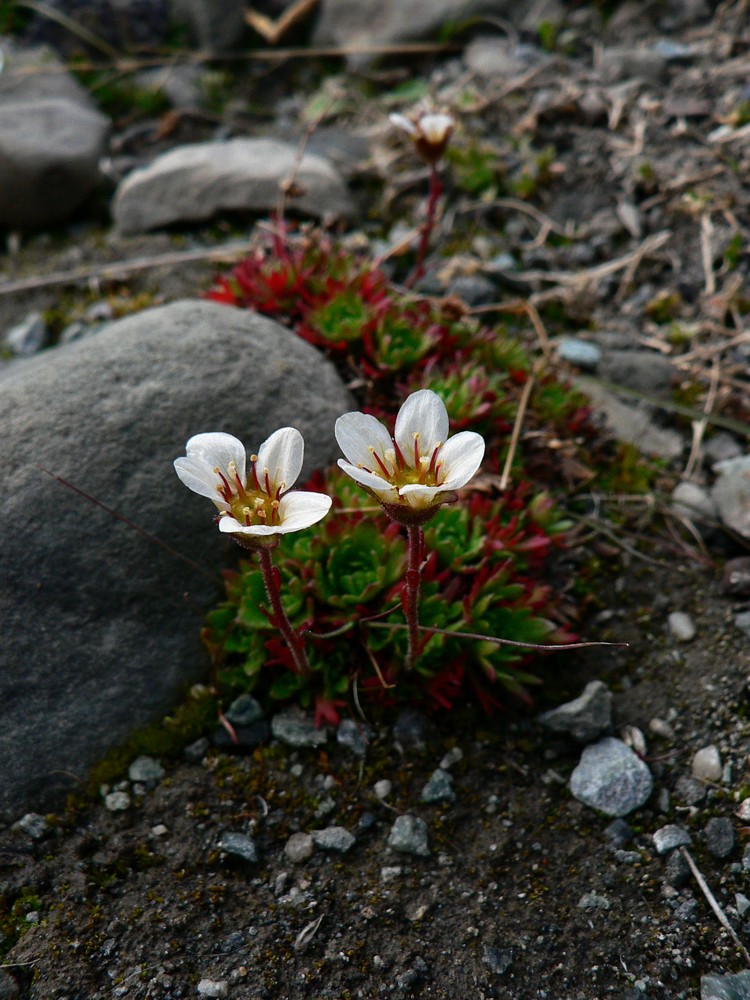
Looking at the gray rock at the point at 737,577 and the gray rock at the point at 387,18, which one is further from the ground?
the gray rock at the point at 387,18

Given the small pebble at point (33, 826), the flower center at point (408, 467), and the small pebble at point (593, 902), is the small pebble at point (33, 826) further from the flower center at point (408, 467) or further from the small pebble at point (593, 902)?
the small pebble at point (593, 902)

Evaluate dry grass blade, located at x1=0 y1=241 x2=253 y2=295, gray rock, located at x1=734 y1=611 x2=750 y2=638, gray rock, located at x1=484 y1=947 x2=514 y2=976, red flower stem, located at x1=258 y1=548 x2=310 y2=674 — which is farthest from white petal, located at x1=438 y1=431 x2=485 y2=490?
dry grass blade, located at x1=0 y1=241 x2=253 y2=295

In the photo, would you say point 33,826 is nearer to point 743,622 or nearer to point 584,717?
point 584,717

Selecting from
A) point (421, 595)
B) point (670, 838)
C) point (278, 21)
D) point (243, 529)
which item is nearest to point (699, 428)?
point (421, 595)

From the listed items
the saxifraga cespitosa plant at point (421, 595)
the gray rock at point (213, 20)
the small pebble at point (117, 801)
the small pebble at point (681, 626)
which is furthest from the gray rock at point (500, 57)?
the small pebble at point (117, 801)

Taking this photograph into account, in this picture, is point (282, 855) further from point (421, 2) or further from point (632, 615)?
point (421, 2)

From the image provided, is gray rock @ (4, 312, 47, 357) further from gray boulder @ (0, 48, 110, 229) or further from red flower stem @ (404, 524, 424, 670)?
red flower stem @ (404, 524, 424, 670)
